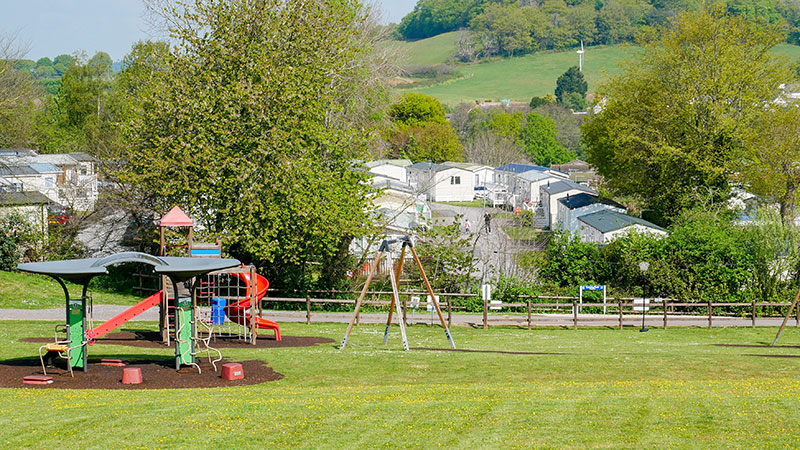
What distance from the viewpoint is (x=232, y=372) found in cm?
1877

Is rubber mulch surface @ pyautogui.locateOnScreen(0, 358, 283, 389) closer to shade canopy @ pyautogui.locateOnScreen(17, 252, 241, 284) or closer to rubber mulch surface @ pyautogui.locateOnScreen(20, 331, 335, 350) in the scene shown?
shade canopy @ pyautogui.locateOnScreen(17, 252, 241, 284)

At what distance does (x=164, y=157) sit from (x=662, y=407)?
2734 cm

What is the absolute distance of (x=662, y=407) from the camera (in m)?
15.4

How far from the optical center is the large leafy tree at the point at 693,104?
57.2 meters

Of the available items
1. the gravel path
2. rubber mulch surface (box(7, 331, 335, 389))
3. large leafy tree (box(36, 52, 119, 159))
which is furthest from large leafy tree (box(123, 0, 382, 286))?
large leafy tree (box(36, 52, 119, 159))

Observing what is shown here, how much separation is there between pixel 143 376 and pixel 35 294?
20.5 metres

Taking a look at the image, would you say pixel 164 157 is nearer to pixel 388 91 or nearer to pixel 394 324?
pixel 394 324

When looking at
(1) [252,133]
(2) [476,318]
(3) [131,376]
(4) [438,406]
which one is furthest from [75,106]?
→ (4) [438,406]

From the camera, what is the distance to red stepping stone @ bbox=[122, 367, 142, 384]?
1809 cm

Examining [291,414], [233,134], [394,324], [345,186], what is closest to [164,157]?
[233,134]

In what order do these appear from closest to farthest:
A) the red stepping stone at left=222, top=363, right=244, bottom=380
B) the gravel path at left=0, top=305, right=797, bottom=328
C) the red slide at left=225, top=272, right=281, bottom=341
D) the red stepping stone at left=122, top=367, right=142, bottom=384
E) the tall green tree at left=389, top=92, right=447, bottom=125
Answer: the red stepping stone at left=122, top=367, right=142, bottom=384 → the red stepping stone at left=222, top=363, right=244, bottom=380 → the red slide at left=225, top=272, right=281, bottom=341 → the gravel path at left=0, top=305, right=797, bottom=328 → the tall green tree at left=389, top=92, right=447, bottom=125

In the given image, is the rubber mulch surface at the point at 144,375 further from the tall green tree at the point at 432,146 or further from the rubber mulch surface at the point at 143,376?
the tall green tree at the point at 432,146

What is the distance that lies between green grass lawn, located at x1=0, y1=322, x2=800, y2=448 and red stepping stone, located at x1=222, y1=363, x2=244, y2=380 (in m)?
0.97

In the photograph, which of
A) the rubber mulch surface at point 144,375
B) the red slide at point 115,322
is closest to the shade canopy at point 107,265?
the red slide at point 115,322
